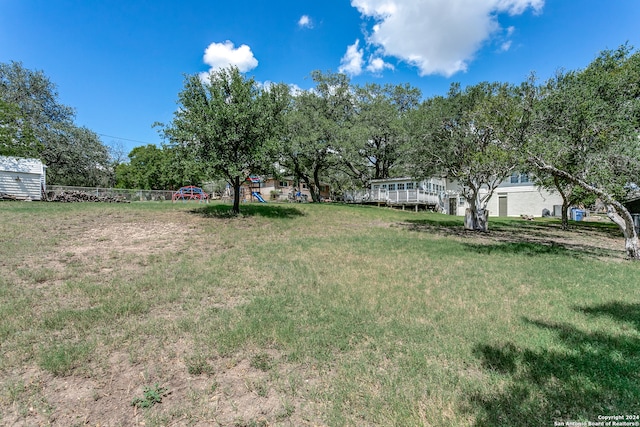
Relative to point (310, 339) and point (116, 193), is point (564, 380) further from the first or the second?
point (116, 193)

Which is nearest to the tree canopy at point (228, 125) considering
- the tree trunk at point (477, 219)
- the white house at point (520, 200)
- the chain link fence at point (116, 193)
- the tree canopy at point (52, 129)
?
the tree trunk at point (477, 219)

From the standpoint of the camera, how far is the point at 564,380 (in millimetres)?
2809

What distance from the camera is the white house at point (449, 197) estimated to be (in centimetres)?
2810

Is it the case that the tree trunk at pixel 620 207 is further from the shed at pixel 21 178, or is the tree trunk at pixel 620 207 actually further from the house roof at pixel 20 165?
the house roof at pixel 20 165

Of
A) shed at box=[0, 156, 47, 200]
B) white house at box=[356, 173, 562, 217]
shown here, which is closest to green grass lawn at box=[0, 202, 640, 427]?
shed at box=[0, 156, 47, 200]

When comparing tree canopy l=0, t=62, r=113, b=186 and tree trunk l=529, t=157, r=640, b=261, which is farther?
tree canopy l=0, t=62, r=113, b=186

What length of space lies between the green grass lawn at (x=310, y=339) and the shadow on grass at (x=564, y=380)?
2cm

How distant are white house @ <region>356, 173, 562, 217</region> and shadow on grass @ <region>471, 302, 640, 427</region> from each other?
24.8 m

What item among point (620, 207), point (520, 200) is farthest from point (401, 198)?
point (620, 207)

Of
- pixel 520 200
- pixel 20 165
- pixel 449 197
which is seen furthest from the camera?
pixel 449 197

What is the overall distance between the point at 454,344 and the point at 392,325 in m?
0.82

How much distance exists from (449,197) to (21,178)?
118ft

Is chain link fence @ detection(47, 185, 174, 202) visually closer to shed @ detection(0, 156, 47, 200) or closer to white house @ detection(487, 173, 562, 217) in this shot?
shed @ detection(0, 156, 47, 200)

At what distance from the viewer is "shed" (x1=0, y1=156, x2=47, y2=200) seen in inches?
764
